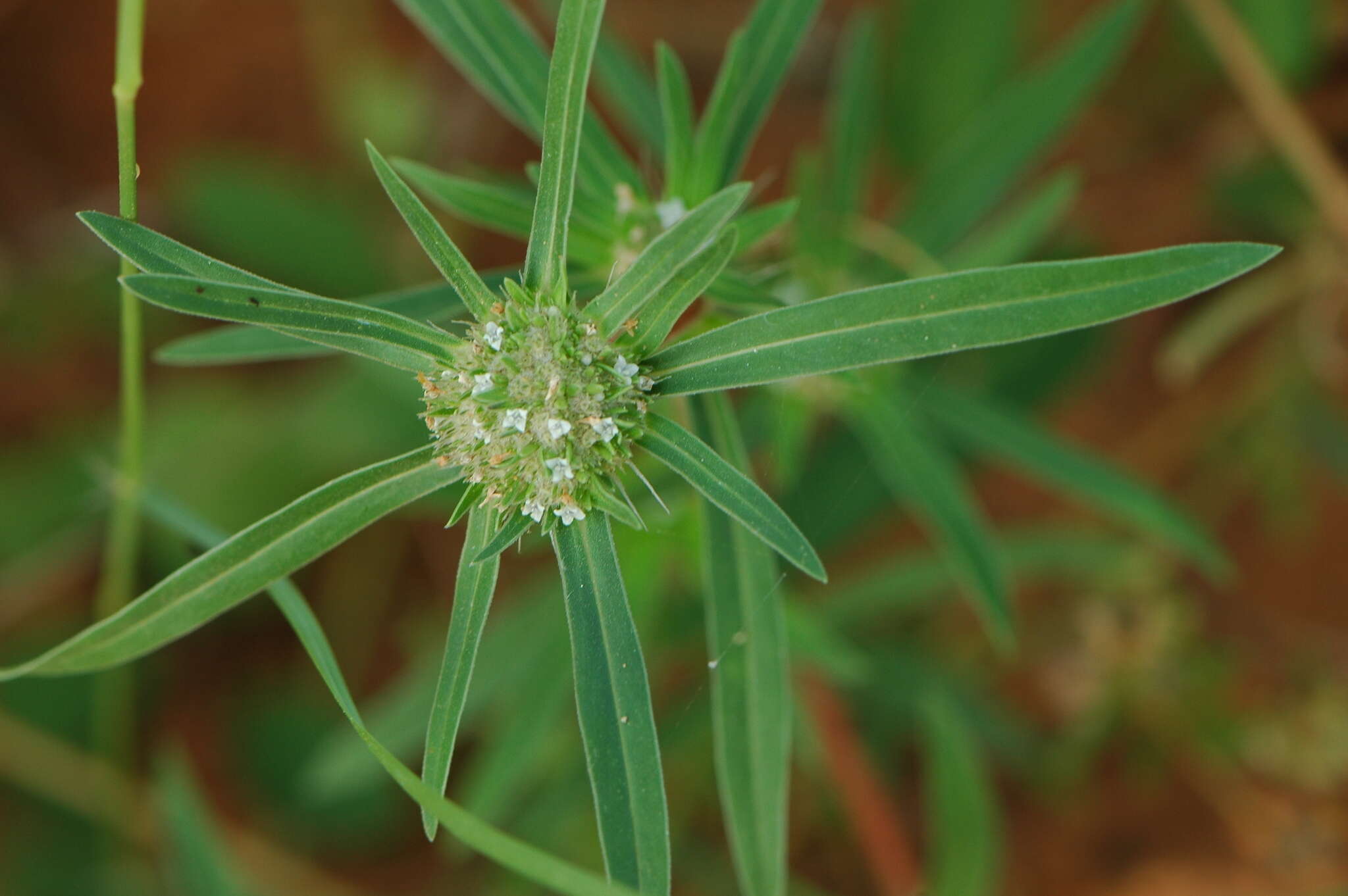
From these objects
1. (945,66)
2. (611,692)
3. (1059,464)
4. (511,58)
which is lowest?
(611,692)

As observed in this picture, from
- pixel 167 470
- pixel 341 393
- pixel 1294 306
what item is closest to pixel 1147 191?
pixel 1294 306

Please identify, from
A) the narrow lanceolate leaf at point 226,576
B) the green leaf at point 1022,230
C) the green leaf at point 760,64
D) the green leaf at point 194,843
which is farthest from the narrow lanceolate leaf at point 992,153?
the green leaf at point 194,843

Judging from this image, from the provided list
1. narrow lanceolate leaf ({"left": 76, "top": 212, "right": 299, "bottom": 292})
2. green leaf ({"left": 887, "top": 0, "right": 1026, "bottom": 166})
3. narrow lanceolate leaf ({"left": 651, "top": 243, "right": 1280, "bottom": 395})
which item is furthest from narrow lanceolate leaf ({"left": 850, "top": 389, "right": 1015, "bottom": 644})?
green leaf ({"left": 887, "top": 0, "right": 1026, "bottom": 166})

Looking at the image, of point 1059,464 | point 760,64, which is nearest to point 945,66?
point 1059,464

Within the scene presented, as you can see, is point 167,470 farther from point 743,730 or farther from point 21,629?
point 743,730

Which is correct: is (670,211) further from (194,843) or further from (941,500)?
(194,843)

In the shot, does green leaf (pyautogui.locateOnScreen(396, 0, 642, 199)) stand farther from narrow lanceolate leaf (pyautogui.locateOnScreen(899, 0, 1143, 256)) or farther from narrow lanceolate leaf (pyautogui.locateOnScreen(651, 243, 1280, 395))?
narrow lanceolate leaf (pyautogui.locateOnScreen(899, 0, 1143, 256))
